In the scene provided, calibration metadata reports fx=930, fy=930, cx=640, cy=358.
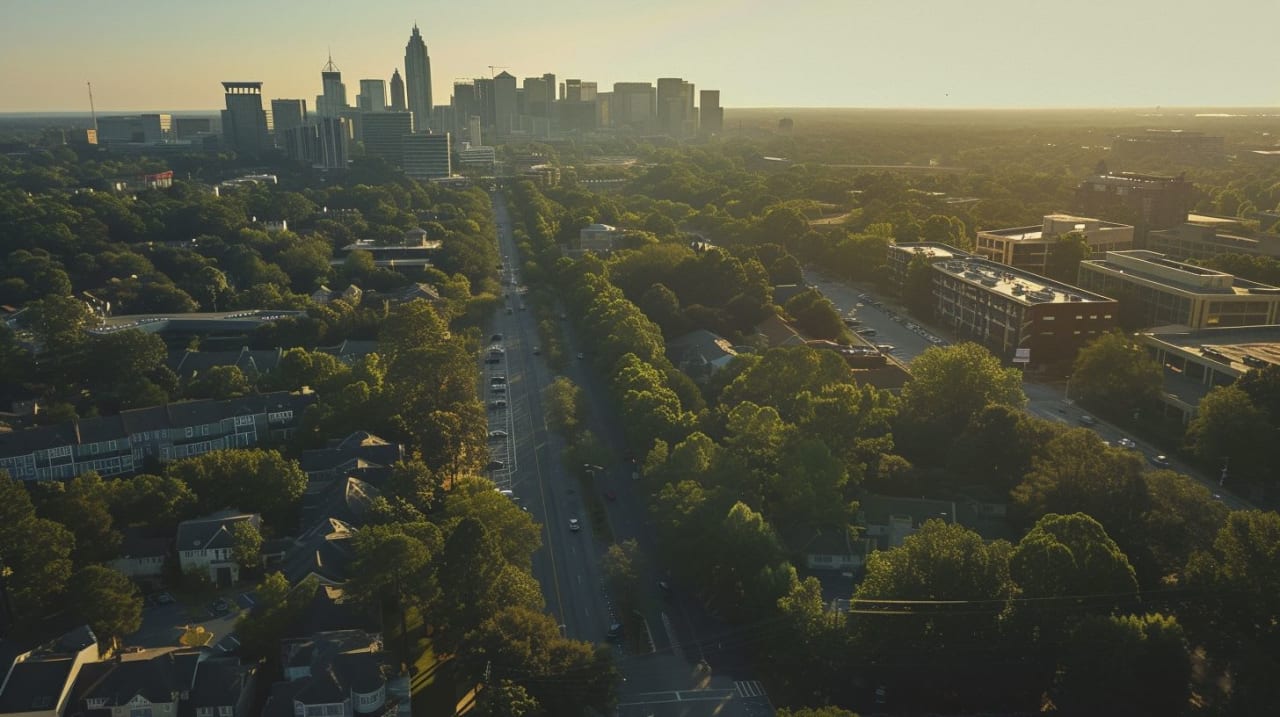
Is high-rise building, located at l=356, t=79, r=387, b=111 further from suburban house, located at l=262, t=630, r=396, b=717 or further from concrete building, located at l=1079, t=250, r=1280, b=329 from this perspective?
suburban house, located at l=262, t=630, r=396, b=717

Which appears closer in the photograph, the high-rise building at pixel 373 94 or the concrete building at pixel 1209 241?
the concrete building at pixel 1209 241

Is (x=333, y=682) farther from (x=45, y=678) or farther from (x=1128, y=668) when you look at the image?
(x=1128, y=668)

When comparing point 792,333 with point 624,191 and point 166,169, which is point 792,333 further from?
point 166,169

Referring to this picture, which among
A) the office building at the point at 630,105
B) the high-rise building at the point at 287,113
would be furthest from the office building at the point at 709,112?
the high-rise building at the point at 287,113

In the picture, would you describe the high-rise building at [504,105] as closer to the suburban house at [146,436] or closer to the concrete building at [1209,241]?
the concrete building at [1209,241]

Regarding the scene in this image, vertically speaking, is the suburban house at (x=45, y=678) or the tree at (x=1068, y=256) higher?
the tree at (x=1068, y=256)

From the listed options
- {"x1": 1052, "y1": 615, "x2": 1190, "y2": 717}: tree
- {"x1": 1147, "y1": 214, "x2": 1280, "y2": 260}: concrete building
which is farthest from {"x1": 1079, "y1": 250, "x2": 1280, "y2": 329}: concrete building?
{"x1": 1052, "y1": 615, "x2": 1190, "y2": 717}: tree
